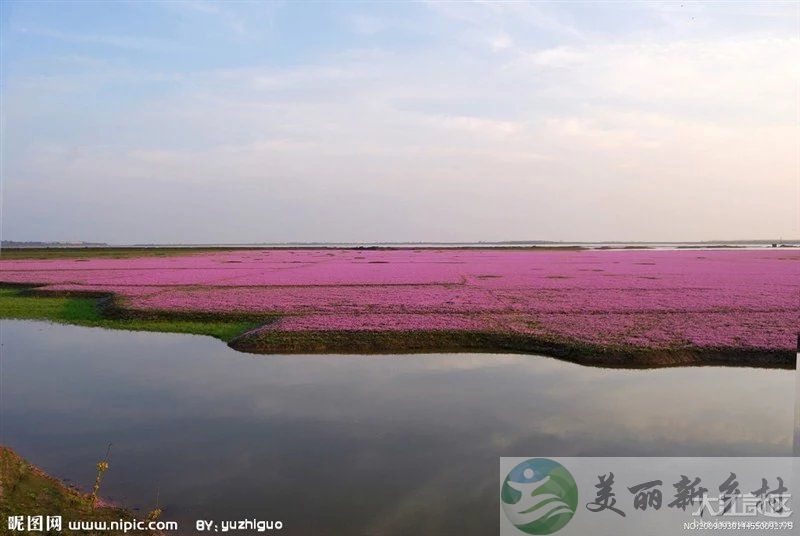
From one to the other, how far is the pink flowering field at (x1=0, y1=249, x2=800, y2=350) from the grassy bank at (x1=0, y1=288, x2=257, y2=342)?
1.27 metres

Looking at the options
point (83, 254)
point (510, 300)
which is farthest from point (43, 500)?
point (83, 254)

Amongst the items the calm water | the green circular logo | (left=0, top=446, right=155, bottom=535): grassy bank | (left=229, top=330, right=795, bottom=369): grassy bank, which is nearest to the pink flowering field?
(left=229, top=330, right=795, bottom=369): grassy bank

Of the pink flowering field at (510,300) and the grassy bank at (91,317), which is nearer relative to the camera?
the pink flowering field at (510,300)

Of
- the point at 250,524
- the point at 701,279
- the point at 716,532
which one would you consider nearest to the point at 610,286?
the point at 701,279

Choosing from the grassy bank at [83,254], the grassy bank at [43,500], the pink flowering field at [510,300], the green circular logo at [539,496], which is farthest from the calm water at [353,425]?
the grassy bank at [83,254]

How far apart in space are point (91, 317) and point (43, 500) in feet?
75.7

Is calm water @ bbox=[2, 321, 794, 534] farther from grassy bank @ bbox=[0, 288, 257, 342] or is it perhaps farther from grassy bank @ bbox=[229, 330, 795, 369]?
grassy bank @ bbox=[0, 288, 257, 342]

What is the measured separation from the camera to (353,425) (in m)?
12.9

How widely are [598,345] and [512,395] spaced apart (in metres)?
5.89

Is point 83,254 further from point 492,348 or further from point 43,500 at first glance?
point 43,500

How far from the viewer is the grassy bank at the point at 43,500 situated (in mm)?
8422

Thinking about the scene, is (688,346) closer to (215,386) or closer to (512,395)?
(512,395)

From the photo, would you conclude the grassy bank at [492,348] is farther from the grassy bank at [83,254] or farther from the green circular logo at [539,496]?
the grassy bank at [83,254]

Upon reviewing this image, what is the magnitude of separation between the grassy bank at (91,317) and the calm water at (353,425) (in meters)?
4.94
